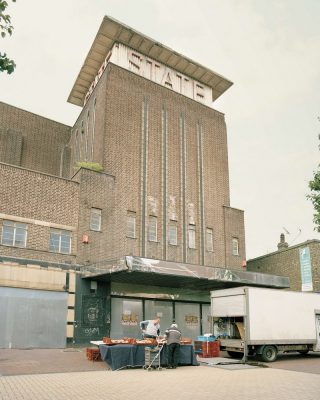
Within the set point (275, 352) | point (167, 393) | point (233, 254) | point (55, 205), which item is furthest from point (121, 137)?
point (167, 393)

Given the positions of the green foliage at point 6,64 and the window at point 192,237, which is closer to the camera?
the green foliage at point 6,64

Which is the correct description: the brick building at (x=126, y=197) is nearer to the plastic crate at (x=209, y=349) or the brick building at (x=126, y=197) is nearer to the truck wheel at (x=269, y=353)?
the plastic crate at (x=209, y=349)

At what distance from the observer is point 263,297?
2002cm

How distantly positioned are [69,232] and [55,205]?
1894 mm

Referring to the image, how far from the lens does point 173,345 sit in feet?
53.7

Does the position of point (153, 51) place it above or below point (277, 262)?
above

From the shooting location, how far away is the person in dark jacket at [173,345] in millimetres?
16234

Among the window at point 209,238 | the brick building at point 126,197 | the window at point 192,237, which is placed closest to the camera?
the brick building at point 126,197

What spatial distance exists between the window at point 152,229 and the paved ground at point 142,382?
1355 centimetres

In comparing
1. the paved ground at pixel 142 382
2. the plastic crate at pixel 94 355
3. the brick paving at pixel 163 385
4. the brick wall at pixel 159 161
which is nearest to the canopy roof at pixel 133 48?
the brick wall at pixel 159 161

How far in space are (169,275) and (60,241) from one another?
7020 mm

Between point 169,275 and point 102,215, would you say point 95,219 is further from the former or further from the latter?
point 169,275

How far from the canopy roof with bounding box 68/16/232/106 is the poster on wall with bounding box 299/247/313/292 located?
1768 cm

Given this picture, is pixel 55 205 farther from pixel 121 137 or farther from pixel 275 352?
pixel 275 352
